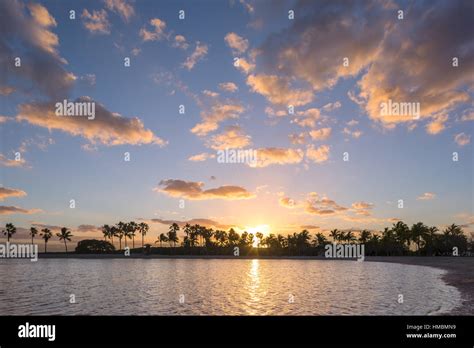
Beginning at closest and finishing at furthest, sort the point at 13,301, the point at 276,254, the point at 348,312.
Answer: the point at 348,312
the point at 13,301
the point at 276,254

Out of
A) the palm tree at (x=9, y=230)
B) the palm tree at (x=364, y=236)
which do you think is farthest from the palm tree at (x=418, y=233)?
the palm tree at (x=9, y=230)

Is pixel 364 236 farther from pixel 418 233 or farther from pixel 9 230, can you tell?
pixel 9 230

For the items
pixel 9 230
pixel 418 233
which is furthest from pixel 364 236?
pixel 9 230

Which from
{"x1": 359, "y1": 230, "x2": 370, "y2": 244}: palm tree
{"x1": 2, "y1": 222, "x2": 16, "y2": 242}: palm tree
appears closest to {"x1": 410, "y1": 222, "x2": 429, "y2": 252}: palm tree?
{"x1": 359, "y1": 230, "x2": 370, "y2": 244}: palm tree

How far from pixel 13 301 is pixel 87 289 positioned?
8811 millimetres

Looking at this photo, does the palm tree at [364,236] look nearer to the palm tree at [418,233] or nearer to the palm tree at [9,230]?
the palm tree at [418,233]

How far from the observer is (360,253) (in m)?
146

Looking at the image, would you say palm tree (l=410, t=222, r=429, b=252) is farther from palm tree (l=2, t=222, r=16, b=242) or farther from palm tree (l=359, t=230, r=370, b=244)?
palm tree (l=2, t=222, r=16, b=242)
